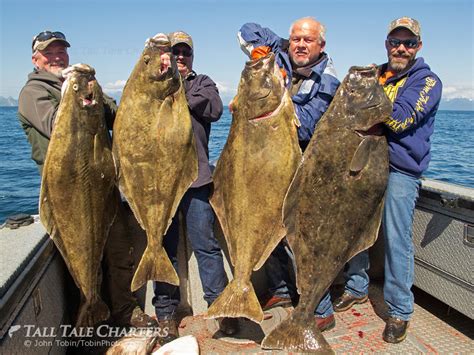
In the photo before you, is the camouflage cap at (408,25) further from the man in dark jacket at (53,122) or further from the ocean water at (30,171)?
the ocean water at (30,171)

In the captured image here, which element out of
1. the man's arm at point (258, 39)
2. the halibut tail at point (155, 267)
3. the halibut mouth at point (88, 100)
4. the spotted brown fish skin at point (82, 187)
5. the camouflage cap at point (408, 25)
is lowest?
the halibut tail at point (155, 267)

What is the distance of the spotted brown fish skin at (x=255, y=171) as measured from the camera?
332 centimetres

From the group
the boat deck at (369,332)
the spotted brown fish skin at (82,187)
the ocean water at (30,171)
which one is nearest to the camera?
the spotted brown fish skin at (82,187)

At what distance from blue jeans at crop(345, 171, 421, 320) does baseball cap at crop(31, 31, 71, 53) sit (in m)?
3.15

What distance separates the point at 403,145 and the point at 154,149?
6.82 feet

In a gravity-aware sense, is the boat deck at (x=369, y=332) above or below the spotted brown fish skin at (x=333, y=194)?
below

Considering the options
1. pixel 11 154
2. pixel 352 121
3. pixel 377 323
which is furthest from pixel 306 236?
pixel 11 154

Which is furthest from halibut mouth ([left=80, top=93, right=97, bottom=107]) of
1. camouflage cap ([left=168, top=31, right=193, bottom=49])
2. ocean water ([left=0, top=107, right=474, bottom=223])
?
ocean water ([left=0, top=107, right=474, bottom=223])

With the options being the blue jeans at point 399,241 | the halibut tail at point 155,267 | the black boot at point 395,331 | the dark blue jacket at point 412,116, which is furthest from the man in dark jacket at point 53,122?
the dark blue jacket at point 412,116

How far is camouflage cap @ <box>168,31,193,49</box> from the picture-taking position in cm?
349

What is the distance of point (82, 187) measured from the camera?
3.19 meters

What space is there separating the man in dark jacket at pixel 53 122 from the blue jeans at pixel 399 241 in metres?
2.30

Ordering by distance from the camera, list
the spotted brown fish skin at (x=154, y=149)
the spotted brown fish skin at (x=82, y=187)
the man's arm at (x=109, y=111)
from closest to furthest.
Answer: the spotted brown fish skin at (x=82, y=187) < the spotted brown fish skin at (x=154, y=149) < the man's arm at (x=109, y=111)

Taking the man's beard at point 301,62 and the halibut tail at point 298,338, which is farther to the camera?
the man's beard at point 301,62
